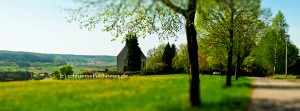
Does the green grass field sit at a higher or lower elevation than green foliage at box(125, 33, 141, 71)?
lower

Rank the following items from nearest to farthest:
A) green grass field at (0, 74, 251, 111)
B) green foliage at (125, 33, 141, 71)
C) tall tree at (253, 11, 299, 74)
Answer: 1. green grass field at (0, 74, 251, 111)
2. tall tree at (253, 11, 299, 74)
3. green foliage at (125, 33, 141, 71)

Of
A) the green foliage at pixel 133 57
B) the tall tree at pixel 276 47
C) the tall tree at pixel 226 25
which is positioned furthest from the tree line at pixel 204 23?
the green foliage at pixel 133 57

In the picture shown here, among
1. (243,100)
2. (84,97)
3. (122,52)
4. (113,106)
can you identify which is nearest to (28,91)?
(84,97)

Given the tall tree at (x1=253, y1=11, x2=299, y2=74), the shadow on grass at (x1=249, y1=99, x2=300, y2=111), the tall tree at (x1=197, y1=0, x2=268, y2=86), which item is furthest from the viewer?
the tall tree at (x1=253, y1=11, x2=299, y2=74)

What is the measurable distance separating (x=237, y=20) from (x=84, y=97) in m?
25.0

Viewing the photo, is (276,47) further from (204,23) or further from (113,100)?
(113,100)

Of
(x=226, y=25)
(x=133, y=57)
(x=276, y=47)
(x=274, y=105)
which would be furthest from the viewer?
(x=133, y=57)

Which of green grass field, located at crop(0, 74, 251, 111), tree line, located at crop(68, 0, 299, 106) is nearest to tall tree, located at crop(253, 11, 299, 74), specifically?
tree line, located at crop(68, 0, 299, 106)

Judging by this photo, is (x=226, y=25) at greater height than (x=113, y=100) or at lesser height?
greater

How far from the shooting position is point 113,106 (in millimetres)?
19875

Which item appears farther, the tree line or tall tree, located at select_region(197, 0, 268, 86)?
tall tree, located at select_region(197, 0, 268, 86)

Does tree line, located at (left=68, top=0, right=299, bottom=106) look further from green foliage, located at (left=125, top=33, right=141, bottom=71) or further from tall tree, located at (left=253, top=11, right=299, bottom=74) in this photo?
green foliage, located at (left=125, top=33, right=141, bottom=71)

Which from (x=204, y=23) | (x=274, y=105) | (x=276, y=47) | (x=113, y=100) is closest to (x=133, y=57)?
(x=276, y=47)

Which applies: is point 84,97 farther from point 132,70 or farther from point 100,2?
point 132,70
